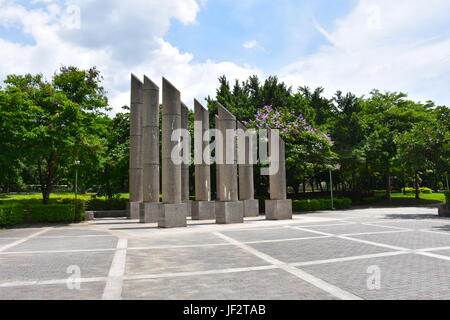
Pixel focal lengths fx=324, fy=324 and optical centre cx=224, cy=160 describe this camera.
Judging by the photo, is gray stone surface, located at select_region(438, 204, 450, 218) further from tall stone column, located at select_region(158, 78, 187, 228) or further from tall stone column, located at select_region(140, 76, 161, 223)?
tall stone column, located at select_region(140, 76, 161, 223)

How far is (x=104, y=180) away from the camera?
30.2 m

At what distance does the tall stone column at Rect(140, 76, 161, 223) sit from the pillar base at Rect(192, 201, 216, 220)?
2.92m

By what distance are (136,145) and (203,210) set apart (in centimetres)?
693

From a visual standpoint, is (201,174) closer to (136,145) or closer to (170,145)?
(136,145)

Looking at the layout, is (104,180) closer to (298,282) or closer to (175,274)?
(175,274)

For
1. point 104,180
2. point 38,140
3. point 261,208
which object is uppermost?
point 38,140

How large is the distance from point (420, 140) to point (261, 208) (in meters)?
14.7

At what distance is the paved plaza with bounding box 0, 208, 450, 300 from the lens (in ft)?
20.4

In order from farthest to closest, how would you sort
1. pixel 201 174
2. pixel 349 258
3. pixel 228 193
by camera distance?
pixel 201 174 → pixel 228 193 → pixel 349 258

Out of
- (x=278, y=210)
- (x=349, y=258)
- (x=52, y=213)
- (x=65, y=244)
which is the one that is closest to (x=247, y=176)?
(x=278, y=210)

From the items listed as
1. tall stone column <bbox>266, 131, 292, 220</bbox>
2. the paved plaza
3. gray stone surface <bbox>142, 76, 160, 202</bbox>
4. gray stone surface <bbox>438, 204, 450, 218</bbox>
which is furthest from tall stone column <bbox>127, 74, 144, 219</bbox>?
gray stone surface <bbox>438, 204, 450, 218</bbox>

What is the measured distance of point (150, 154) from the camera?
20.9 metres

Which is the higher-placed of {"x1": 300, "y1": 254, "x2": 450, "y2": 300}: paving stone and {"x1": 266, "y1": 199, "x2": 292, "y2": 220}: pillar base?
{"x1": 266, "y1": 199, "x2": 292, "y2": 220}: pillar base
